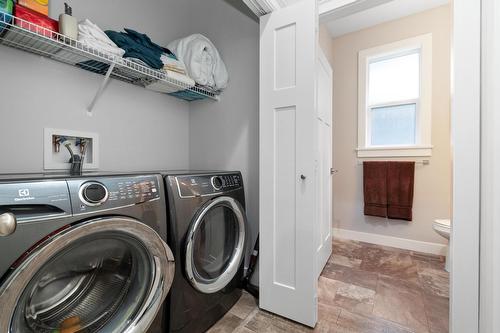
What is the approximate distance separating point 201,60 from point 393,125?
7.58 feet

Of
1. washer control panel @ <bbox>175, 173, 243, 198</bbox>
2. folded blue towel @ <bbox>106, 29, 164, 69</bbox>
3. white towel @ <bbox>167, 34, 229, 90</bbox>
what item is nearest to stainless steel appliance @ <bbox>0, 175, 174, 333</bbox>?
Result: washer control panel @ <bbox>175, 173, 243, 198</bbox>

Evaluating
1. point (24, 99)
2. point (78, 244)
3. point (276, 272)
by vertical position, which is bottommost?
point (276, 272)

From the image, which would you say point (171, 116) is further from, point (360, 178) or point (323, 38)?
point (360, 178)

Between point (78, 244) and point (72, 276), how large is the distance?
0.22m

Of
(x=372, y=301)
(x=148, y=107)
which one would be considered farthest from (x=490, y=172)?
(x=148, y=107)

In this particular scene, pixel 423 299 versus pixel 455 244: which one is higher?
pixel 455 244

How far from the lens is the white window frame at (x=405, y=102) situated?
7.89ft

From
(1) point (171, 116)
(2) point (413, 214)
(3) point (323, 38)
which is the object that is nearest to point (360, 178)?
(2) point (413, 214)

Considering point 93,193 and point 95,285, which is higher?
point 93,193

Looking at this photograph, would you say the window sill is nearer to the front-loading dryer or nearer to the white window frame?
the white window frame

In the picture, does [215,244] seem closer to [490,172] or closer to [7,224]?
[7,224]

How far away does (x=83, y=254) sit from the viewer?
869 mm

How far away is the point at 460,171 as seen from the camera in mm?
972

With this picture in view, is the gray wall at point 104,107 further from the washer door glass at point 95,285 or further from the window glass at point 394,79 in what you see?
the window glass at point 394,79
